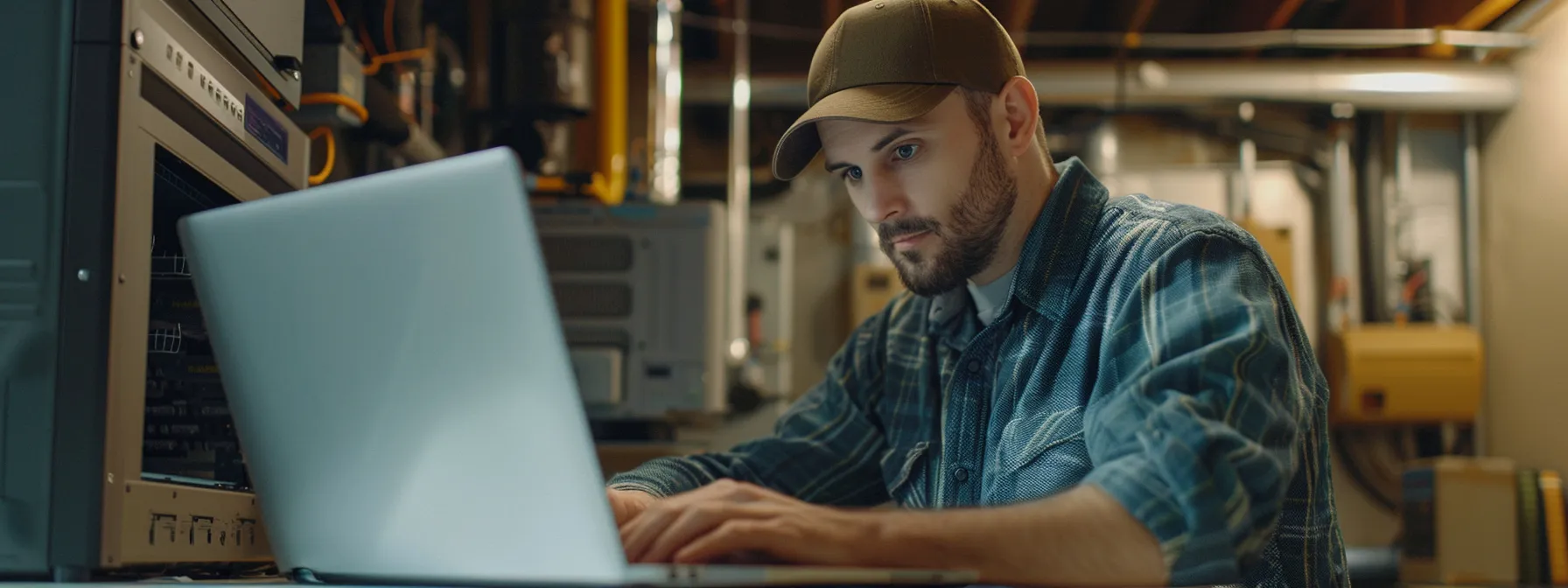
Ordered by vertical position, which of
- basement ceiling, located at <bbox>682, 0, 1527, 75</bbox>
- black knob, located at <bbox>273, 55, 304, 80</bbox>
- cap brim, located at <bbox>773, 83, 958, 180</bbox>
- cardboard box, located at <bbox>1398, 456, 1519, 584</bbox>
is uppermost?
basement ceiling, located at <bbox>682, 0, 1527, 75</bbox>

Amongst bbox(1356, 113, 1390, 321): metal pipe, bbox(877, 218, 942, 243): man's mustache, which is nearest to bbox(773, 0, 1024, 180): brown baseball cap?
bbox(877, 218, 942, 243): man's mustache

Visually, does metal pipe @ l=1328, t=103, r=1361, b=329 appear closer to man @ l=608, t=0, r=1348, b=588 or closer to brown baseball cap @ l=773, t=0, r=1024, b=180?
man @ l=608, t=0, r=1348, b=588

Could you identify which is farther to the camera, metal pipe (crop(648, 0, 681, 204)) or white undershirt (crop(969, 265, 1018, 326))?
metal pipe (crop(648, 0, 681, 204))

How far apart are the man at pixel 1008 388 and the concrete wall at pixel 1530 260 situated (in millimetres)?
3414

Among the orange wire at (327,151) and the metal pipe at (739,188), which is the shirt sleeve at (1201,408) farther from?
the metal pipe at (739,188)

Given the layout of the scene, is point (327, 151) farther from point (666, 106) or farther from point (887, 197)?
point (666, 106)

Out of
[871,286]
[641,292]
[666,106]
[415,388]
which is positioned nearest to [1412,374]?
[871,286]

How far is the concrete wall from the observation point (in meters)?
4.03

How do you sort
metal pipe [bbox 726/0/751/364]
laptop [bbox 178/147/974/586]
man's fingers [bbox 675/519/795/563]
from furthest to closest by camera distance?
metal pipe [bbox 726/0/751/364]
man's fingers [bbox 675/519/795/563]
laptop [bbox 178/147/974/586]

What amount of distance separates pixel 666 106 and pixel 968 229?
2606mm

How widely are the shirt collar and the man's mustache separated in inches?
4.0

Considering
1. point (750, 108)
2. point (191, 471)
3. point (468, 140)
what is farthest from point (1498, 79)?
point (191, 471)

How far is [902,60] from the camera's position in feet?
4.21

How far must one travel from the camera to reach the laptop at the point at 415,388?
2.00 ft
